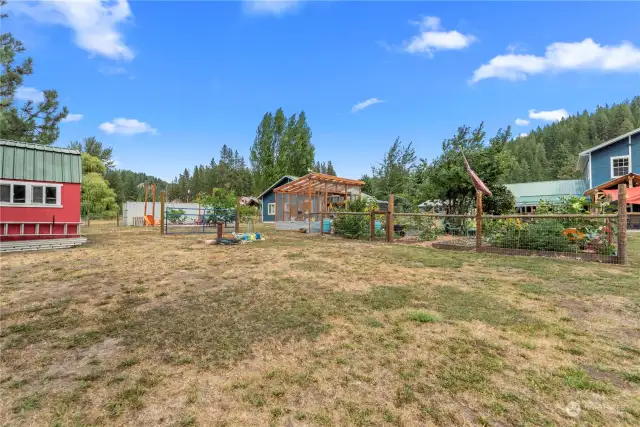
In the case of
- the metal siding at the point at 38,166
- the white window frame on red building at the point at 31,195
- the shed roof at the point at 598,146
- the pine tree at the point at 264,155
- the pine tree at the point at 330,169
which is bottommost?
the white window frame on red building at the point at 31,195

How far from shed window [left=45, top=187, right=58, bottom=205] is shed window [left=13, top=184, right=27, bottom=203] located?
0.49m

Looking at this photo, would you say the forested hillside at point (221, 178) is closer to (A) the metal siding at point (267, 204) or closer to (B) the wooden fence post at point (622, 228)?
(A) the metal siding at point (267, 204)

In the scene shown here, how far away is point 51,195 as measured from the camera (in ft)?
30.5

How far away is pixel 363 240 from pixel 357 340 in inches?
369

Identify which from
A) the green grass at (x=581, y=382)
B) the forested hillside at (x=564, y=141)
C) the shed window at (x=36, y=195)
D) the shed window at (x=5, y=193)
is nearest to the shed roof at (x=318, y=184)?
the shed window at (x=36, y=195)

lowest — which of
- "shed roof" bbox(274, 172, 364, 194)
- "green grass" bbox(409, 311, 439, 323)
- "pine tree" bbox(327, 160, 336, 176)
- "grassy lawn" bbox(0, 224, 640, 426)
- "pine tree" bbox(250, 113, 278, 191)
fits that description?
"grassy lawn" bbox(0, 224, 640, 426)

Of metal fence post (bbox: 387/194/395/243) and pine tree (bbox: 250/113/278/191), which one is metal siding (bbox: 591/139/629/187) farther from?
pine tree (bbox: 250/113/278/191)

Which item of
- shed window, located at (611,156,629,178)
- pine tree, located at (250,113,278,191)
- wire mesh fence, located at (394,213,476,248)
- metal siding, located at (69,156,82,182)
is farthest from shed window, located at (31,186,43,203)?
shed window, located at (611,156,629,178)

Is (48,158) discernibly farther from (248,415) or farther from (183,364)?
(248,415)

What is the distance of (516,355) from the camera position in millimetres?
2451

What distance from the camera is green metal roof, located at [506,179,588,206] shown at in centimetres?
2385

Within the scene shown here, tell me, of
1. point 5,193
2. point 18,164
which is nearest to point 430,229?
point 18,164

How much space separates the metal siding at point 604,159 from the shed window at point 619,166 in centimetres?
19

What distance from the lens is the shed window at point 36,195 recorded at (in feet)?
29.4
